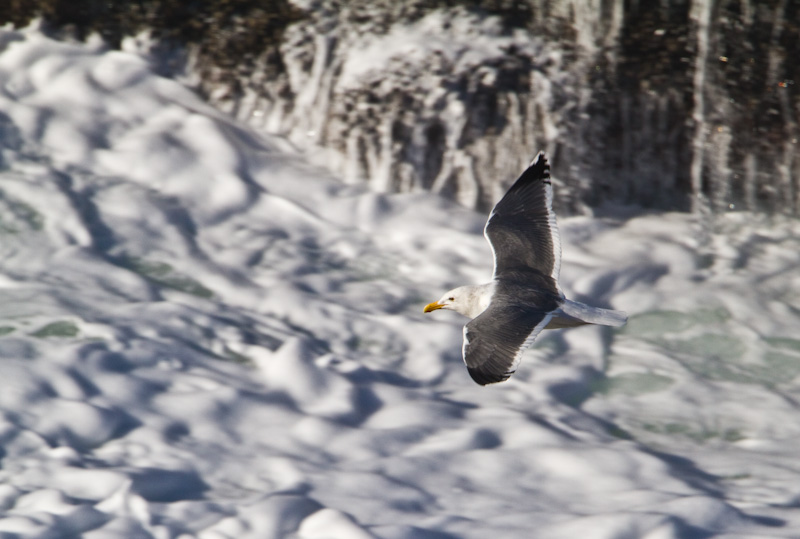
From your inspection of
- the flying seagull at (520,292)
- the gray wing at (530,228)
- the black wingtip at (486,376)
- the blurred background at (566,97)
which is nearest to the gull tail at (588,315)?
the flying seagull at (520,292)

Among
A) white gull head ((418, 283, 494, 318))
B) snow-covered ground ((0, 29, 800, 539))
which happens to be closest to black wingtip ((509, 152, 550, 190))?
white gull head ((418, 283, 494, 318))

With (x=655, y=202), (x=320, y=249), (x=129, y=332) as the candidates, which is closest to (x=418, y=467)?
(x=129, y=332)

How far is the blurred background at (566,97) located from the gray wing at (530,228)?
77.9 inches

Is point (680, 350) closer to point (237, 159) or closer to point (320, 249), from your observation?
point (320, 249)

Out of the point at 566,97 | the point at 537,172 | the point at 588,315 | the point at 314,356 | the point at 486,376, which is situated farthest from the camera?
the point at 566,97

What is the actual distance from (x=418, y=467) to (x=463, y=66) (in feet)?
10.2

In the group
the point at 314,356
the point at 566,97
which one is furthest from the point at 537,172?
the point at 566,97

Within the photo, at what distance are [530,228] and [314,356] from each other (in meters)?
1.26

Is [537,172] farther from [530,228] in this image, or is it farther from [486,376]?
[486,376]

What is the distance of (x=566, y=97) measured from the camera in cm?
624

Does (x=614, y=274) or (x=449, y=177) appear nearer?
(x=614, y=274)

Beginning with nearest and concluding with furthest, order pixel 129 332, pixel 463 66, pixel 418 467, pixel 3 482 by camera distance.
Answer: pixel 3 482, pixel 418 467, pixel 129 332, pixel 463 66

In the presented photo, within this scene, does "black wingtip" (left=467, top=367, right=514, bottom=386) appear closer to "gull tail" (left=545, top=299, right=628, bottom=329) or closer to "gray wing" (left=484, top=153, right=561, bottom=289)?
"gull tail" (left=545, top=299, right=628, bottom=329)

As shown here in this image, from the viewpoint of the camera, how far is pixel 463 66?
6.23 meters
